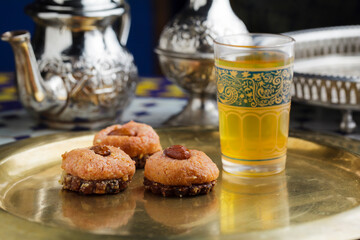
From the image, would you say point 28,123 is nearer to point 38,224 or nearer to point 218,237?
point 38,224

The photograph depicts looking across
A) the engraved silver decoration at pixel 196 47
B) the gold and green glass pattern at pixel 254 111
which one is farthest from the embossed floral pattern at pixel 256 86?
the engraved silver decoration at pixel 196 47

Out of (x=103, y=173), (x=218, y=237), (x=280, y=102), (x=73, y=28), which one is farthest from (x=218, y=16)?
(x=218, y=237)

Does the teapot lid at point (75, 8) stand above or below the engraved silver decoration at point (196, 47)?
above

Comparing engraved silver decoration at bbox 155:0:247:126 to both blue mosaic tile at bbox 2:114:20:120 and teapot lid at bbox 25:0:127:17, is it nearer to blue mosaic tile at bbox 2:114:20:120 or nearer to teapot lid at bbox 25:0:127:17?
teapot lid at bbox 25:0:127:17

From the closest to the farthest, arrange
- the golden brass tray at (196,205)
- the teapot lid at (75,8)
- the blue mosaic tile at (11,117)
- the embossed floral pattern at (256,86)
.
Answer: the golden brass tray at (196,205)
the embossed floral pattern at (256,86)
the teapot lid at (75,8)
the blue mosaic tile at (11,117)

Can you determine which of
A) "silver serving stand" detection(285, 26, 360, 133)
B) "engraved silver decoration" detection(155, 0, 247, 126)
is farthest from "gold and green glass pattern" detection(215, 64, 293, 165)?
"engraved silver decoration" detection(155, 0, 247, 126)

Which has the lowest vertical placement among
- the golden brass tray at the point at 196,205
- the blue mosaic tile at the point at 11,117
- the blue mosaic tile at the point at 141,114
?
the blue mosaic tile at the point at 141,114

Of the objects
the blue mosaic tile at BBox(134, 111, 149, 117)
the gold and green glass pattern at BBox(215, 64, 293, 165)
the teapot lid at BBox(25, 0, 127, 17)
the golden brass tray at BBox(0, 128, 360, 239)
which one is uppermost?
the teapot lid at BBox(25, 0, 127, 17)

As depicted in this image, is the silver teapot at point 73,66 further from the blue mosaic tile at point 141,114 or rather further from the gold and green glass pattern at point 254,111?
the gold and green glass pattern at point 254,111
